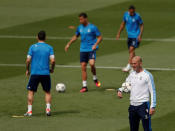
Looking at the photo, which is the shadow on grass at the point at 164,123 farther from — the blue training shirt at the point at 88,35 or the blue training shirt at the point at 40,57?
the blue training shirt at the point at 88,35

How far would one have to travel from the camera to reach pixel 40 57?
55.8 feet

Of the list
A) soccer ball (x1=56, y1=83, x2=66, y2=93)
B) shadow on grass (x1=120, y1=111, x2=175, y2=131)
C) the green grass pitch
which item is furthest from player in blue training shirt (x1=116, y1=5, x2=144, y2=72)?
shadow on grass (x1=120, y1=111, x2=175, y2=131)

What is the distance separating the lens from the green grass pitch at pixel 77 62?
16781mm

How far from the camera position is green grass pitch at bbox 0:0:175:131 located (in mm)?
16781

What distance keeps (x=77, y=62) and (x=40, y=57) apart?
9.88m

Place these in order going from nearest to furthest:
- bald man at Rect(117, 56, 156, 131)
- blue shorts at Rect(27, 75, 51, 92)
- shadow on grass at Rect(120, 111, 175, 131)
Answer: bald man at Rect(117, 56, 156, 131), shadow on grass at Rect(120, 111, 175, 131), blue shorts at Rect(27, 75, 51, 92)

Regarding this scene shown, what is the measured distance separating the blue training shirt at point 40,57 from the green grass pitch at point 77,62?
53.0 inches

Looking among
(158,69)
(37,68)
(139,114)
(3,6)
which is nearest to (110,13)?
(3,6)

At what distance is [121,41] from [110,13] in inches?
327

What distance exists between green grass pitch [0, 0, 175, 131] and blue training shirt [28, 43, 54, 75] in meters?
1.35

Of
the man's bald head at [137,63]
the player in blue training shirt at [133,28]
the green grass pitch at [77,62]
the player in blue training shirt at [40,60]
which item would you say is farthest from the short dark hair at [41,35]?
the player in blue training shirt at [133,28]

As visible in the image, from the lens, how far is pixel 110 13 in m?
40.7

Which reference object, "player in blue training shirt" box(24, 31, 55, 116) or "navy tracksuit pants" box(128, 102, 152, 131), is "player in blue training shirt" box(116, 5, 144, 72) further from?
"navy tracksuit pants" box(128, 102, 152, 131)

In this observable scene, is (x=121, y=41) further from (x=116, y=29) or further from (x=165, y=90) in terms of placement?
(x=165, y=90)
